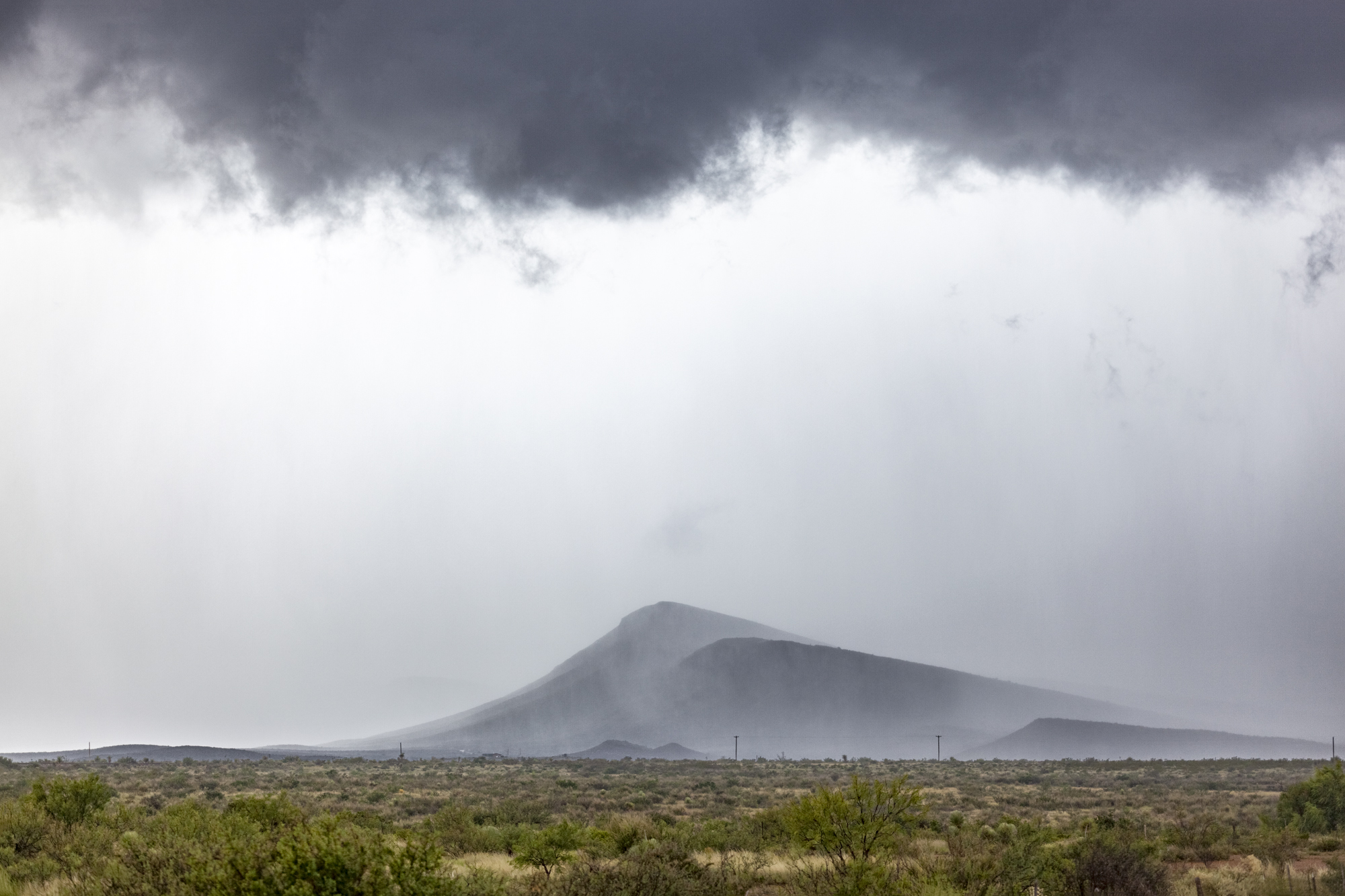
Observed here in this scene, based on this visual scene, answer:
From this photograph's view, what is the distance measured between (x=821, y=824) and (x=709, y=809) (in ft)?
80.2

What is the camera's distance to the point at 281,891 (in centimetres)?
992

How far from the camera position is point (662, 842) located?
20.9 m

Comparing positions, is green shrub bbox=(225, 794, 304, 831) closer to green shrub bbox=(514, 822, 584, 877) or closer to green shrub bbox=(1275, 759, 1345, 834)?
green shrub bbox=(514, 822, 584, 877)

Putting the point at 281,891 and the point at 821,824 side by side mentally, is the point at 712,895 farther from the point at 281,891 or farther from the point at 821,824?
the point at 281,891

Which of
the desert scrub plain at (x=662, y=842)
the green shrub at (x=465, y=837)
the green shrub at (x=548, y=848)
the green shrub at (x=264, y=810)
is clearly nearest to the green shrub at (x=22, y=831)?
the desert scrub plain at (x=662, y=842)

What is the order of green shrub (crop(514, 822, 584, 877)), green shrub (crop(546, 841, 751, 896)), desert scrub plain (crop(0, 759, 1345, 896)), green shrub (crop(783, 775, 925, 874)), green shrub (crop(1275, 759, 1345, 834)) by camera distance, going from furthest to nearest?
green shrub (crop(1275, 759, 1345, 834))
green shrub (crop(514, 822, 584, 877))
green shrub (crop(783, 775, 925, 874))
green shrub (crop(546, 841, 751, 896))
desert scrub plain (crop(0, 759, 1345, 896))

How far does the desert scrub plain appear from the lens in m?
11.1

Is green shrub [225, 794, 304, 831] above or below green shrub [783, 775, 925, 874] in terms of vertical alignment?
below

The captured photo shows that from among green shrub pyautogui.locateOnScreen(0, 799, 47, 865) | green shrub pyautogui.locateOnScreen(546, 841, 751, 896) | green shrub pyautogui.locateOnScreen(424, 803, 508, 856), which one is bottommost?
green shrub pyautogui.locateOnScreen(424, 803, 508, 856)

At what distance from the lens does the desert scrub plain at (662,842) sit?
1111cm

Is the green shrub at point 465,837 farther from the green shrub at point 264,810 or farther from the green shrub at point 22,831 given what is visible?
the green shrub at point 22,831

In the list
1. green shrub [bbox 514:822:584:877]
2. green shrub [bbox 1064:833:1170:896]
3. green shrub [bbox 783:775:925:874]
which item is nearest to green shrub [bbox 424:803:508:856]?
green shrub [bbox 514:822:584:877]

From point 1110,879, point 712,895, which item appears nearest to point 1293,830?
point 1110,879

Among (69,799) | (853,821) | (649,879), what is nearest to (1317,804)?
(853,821)
